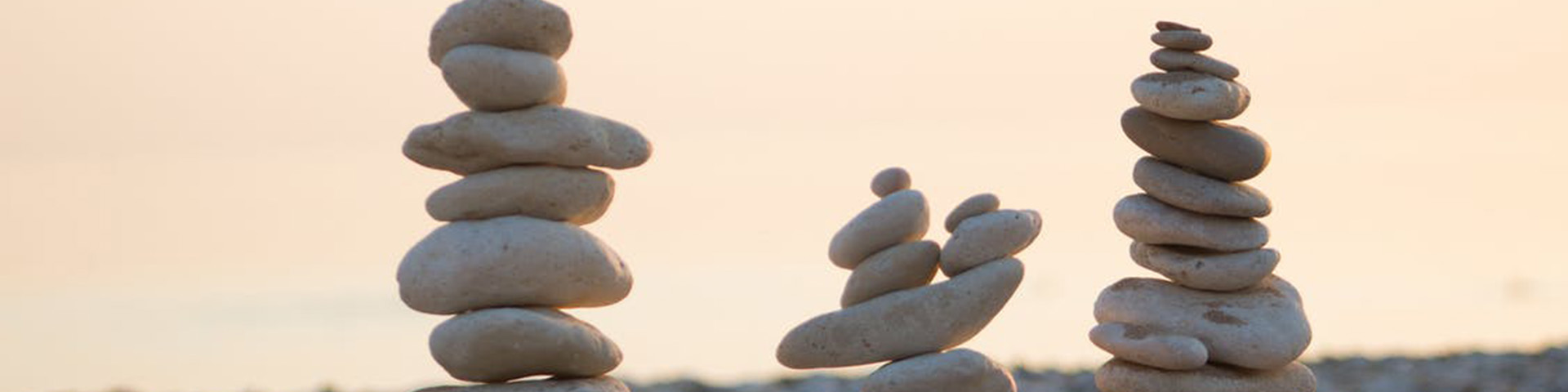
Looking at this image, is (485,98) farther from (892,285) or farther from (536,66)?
(892,285)

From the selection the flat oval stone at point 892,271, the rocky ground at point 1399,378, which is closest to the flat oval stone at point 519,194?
the flat oval stone at point 892,271

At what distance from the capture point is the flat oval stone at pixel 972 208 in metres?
10.2

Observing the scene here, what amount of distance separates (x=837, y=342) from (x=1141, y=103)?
180cm

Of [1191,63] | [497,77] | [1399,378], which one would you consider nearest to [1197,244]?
[1191,63]

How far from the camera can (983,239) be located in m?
10.0

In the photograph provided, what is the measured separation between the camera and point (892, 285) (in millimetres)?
10039

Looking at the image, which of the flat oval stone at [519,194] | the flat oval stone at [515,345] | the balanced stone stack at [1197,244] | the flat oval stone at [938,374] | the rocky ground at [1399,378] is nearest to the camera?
the flat oval stone at [515,345]

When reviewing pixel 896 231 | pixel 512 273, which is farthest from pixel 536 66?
pixel 896 231

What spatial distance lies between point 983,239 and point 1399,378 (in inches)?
257

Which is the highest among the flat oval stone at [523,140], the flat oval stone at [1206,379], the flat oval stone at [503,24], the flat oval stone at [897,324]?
the flat oval stone at [503,24]

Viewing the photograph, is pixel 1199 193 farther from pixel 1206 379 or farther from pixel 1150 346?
pixel 1206 379

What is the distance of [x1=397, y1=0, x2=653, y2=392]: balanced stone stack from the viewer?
9211 mm

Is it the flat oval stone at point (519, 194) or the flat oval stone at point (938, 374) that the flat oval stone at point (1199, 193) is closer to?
the flat oval stone at point (938, 374)

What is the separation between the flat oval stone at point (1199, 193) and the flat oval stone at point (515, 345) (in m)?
2.71
